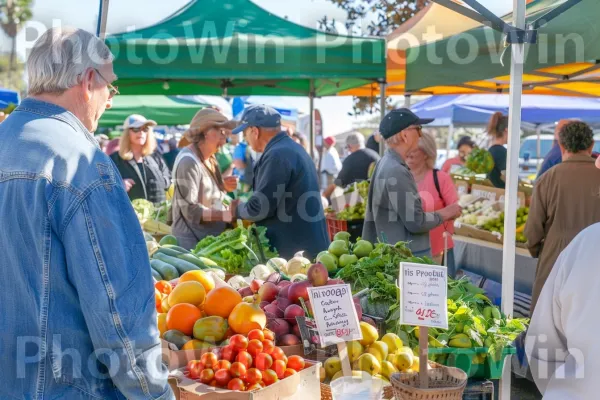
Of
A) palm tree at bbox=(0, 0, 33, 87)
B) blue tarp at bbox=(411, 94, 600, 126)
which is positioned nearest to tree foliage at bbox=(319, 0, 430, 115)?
blue tarp at bbox=(411, 94, 600, 126)

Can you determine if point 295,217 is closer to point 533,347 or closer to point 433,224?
point 433,224

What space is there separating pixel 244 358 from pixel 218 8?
398 cm

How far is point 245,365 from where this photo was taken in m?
2.21

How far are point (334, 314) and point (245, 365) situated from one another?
0.38 metres

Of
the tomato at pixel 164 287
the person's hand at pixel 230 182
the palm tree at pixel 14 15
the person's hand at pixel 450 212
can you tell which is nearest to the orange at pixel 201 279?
the tomato at pixel 164 287

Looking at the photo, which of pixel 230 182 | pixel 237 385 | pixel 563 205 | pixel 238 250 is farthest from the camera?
pixel 230 182

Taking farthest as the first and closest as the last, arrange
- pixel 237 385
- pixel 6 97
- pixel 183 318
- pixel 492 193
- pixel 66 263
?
pixel 6 97
pixel 492 193
pixel 183 318
pixel 237 385
pixel 66 263

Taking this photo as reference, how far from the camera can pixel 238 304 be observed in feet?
8.65

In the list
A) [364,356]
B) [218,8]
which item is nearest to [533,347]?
[364,356]

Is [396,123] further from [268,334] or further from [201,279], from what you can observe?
[268,334]

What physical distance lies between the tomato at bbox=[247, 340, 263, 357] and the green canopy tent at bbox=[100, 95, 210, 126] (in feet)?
30.0

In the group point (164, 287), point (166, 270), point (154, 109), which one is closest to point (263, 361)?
point (164, 287)

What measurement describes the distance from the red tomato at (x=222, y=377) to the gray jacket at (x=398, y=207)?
6.42 feet

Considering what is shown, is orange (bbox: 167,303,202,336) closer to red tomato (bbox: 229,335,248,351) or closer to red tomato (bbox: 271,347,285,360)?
red tomato (bbox: 229,335,248,351)
